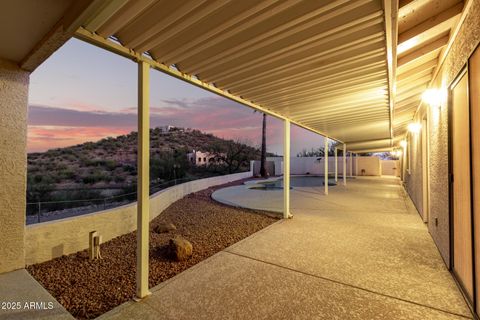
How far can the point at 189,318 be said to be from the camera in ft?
6.09

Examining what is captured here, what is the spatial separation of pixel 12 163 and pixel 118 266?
1.74 meters

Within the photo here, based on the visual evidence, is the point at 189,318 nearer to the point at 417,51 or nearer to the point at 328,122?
the point at 417,51

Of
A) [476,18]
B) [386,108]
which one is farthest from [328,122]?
[476,18]

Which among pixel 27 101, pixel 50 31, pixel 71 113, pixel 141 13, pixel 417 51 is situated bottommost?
pixel 27 101

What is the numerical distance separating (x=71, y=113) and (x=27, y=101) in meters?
27.4

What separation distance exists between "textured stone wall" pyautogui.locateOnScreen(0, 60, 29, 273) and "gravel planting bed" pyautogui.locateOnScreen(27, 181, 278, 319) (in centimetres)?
44

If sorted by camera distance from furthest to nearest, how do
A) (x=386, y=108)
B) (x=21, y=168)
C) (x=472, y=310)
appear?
(x=386, y=108) < (x=21, y=168) < (x=472, y=310)

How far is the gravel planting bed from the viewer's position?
2193 mm

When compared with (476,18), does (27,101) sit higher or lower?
lower

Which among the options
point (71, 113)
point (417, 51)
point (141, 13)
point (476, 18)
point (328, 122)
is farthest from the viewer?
point (71, 113)

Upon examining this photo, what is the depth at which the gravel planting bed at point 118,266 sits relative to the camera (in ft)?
7.20

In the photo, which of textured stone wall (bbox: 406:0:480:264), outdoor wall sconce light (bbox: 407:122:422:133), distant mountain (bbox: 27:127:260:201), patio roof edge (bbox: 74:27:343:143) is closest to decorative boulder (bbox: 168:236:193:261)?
patio roof edge (bbox: 74:27:343:143)

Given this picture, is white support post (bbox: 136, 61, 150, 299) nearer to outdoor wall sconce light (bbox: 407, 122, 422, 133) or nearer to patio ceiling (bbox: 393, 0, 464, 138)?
patio ceiling (bbox: 393, 0, 464, 138)

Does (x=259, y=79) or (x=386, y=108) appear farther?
(x=386, y=108)
